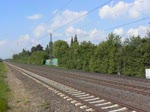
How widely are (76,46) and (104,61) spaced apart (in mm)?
17506

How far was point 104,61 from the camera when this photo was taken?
46875mm

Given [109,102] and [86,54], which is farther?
[86,54]

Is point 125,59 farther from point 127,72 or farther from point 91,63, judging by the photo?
point 91,63

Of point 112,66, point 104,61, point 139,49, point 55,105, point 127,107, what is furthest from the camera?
point 104,61

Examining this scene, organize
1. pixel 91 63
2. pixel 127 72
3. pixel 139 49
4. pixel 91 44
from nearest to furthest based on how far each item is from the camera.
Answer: pixel 139 49 < pixel 127 72 < pixel 91 63 < pixel 91 44

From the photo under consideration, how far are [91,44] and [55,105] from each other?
1616 inches

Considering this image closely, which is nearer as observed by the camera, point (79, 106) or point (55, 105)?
point (79, 106)

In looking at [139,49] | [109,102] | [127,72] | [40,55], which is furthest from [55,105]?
[40,55]

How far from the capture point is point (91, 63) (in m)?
52.6

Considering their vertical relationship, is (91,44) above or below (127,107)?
above

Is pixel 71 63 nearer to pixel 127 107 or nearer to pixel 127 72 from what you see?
pixel 127 72

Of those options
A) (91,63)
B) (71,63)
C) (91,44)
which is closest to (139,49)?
(91,63)

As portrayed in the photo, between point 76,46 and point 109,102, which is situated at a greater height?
point 76,46

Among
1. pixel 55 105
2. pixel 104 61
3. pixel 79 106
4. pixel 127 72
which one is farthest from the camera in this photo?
pixel 104 61
